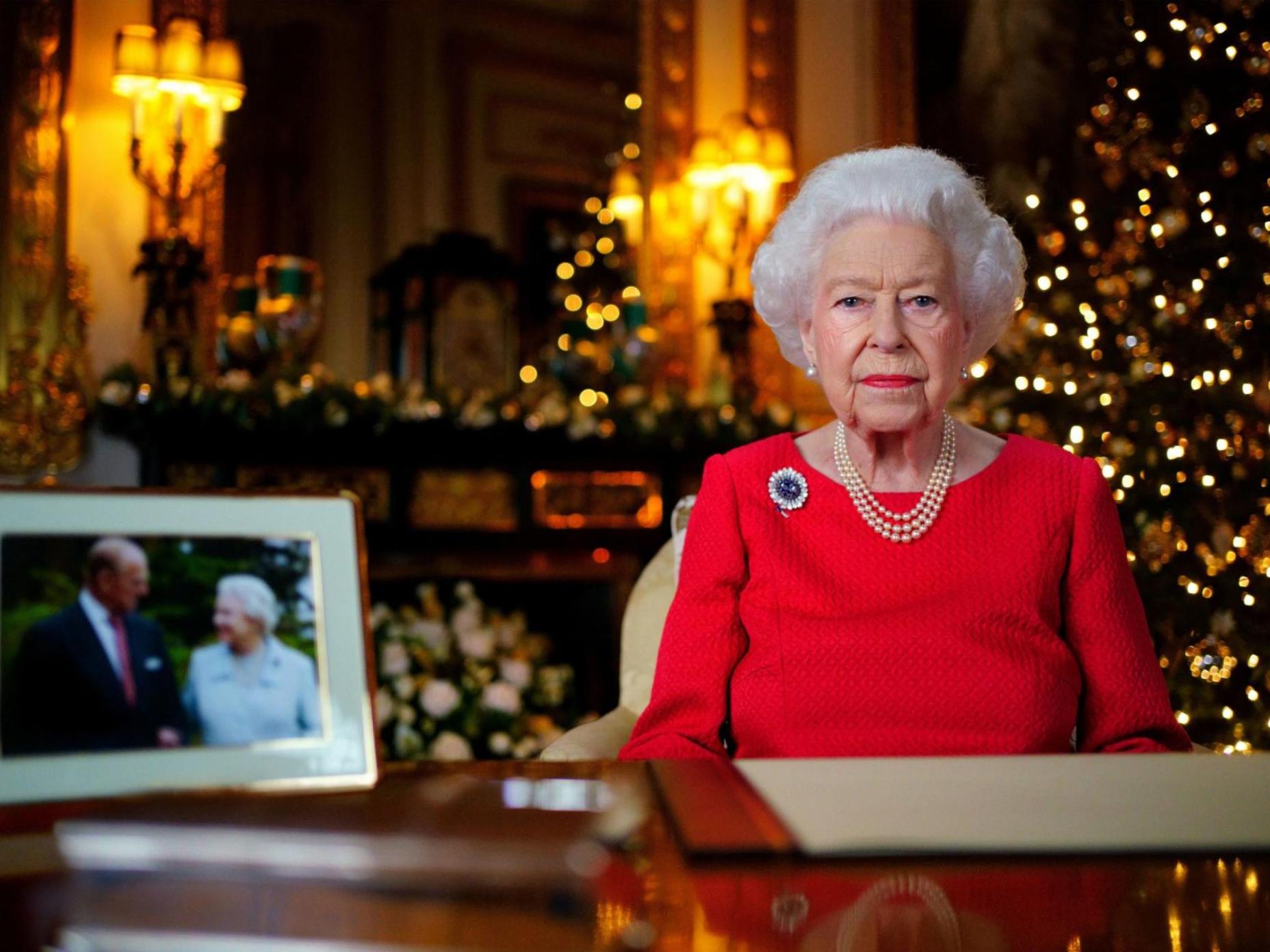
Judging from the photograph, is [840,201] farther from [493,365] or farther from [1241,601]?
[493,365]

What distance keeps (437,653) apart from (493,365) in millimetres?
1840

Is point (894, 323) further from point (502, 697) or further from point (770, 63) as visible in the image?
point (770, 63)

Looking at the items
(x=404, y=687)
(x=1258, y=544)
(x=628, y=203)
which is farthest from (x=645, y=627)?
(x=628, y=203)

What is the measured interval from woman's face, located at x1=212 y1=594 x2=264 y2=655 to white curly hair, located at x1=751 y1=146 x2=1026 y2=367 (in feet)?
3.57

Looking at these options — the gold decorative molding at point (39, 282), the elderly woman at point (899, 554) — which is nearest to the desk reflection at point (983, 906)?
the elderly woman at point (899, 554)

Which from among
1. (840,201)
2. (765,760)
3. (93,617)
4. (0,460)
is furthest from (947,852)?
Answer: (0,460)

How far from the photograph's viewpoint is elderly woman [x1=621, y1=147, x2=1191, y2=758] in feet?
4.99

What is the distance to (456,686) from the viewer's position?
3.39 meters

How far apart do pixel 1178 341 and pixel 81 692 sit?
4148mm

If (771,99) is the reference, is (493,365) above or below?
below

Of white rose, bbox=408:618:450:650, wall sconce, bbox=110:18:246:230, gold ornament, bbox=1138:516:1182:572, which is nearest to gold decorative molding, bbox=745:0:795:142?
wall sconce, bbox=110:18:246:230

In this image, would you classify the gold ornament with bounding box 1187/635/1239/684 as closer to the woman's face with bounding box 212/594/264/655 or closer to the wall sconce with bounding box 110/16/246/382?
the wall sconce with bounding box 110/16/246/382

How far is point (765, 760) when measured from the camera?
1062 millimetres

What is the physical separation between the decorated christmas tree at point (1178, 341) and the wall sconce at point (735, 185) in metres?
1.10
